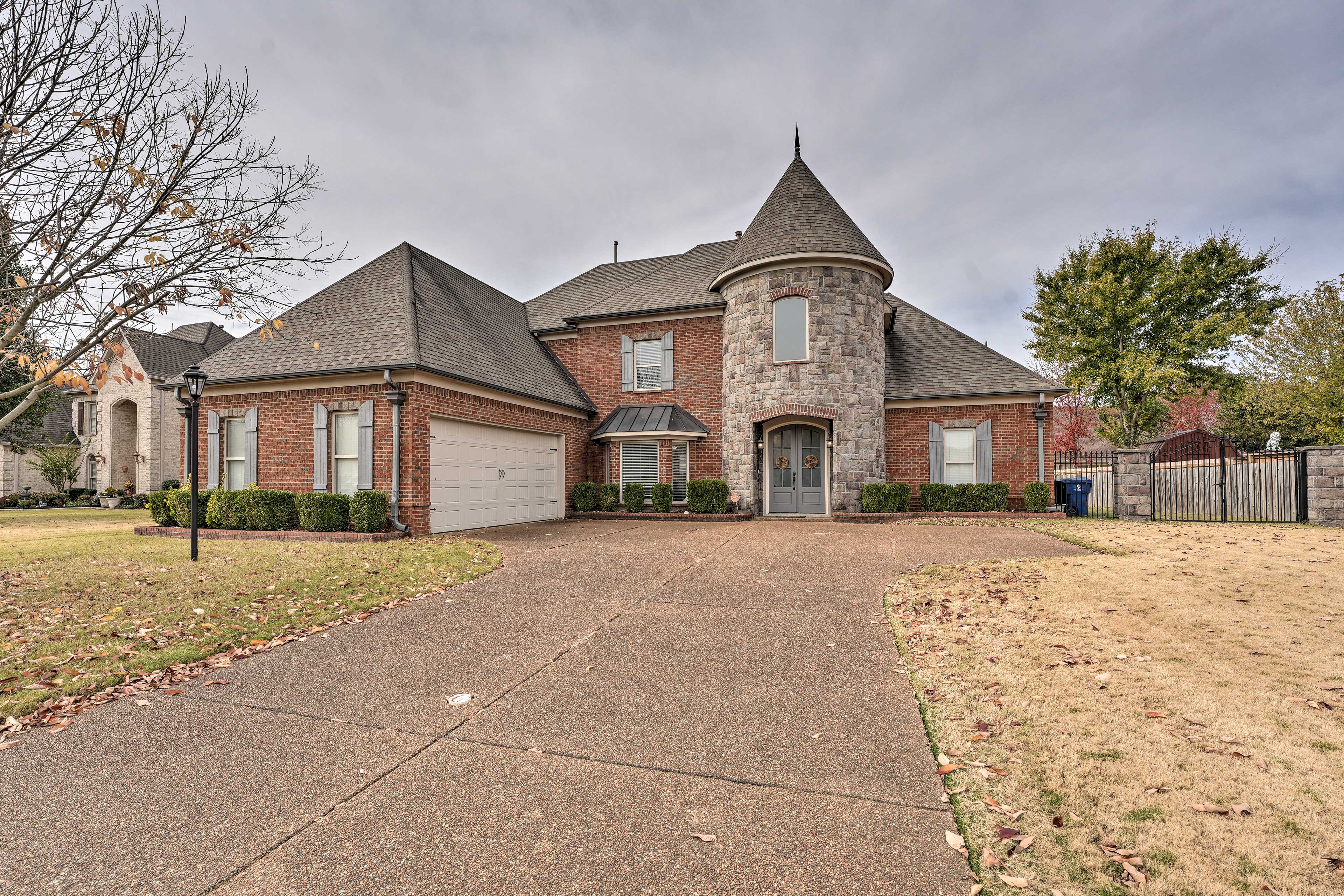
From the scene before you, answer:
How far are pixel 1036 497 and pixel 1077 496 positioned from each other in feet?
7.19

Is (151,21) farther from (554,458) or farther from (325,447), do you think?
(554,458)

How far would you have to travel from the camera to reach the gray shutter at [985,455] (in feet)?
51.5

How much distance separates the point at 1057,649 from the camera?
447 cm

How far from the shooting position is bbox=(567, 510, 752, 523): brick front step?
15.3 metres

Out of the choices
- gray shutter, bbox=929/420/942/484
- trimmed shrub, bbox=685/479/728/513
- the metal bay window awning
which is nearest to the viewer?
trimmed shrub, bbox=685/479/728/513

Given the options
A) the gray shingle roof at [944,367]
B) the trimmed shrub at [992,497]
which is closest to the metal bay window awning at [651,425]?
the gray shingle roof at [944,367]

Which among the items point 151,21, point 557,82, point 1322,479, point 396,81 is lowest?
point 1322,479

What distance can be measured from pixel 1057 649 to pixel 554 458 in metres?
13.7

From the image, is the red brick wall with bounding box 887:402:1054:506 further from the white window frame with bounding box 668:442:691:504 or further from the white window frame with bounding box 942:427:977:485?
the white window frame with bounding box 668:442:691:504

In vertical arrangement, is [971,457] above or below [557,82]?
below

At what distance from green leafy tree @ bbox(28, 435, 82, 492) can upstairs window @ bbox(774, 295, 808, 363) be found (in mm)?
28922

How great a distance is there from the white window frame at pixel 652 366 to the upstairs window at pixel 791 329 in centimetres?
373

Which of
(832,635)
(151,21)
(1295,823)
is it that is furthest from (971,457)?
(151,21)

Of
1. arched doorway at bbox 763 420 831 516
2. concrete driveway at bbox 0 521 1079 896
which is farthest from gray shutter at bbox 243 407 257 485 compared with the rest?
arched doorway at bbox 763 420 831 516
